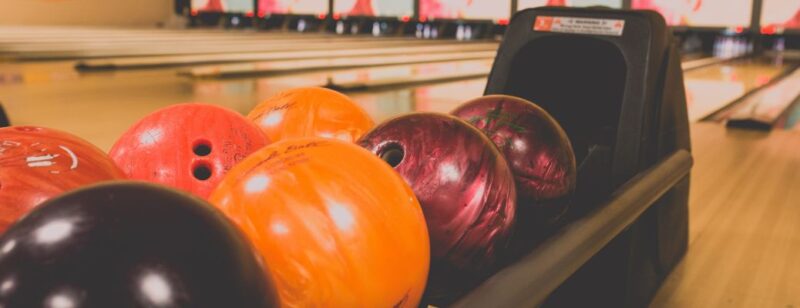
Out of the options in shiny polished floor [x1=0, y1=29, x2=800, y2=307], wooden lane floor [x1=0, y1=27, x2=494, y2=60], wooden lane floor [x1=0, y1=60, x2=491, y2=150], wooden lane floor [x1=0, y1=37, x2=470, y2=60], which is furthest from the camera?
wooden lane floor [x1=0, y1=27, x2=494, y2=60]

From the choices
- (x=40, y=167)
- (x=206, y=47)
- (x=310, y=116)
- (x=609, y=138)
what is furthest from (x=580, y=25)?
(x=206, y=47)

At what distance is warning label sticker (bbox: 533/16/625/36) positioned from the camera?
1600 millimetres

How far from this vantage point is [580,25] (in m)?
1.67

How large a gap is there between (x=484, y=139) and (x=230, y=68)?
457cm

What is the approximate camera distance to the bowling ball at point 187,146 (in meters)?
0.98

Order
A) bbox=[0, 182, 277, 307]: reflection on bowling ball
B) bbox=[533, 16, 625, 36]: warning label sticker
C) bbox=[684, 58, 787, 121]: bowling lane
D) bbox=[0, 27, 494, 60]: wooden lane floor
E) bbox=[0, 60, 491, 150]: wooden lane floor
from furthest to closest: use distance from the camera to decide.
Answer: bbox=[0, 27, 494, 60]: wooden lane floor, bbox=[684, 58, 787, 121]: bowling lane, bbox=[0, 60, 491, 150]: wooden lane floor, bbox=[533, 16, 625, 36]: warning label sticker, bbox=[0, 182, 277, 307]: reflection on bowling ball

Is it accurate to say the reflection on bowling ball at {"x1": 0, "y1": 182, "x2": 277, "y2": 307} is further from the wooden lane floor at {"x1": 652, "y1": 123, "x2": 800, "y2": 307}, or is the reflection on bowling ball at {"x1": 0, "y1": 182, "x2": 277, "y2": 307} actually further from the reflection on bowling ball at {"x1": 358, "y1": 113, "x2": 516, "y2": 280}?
the wooden lane floor at {"x1": 652, "y1": 123, "x2": 800, "y2": 307}

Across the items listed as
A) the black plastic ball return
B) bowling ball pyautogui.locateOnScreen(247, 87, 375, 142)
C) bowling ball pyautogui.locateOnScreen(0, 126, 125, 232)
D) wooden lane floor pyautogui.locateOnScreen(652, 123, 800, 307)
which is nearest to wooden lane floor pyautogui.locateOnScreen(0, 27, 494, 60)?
wooden lane floor pyautogui.locateOnScreen(652, 123, 800, 307)

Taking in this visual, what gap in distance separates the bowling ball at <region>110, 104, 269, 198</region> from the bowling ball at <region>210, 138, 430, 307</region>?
0.54 feet

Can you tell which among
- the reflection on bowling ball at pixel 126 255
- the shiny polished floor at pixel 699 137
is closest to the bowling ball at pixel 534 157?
the shiny polished floor at pixel 699 137

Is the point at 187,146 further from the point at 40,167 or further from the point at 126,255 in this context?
the point at 126,255

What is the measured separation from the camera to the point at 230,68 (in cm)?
536

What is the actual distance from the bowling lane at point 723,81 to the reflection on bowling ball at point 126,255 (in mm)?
3825

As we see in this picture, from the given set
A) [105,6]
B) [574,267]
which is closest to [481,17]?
[105,6]
